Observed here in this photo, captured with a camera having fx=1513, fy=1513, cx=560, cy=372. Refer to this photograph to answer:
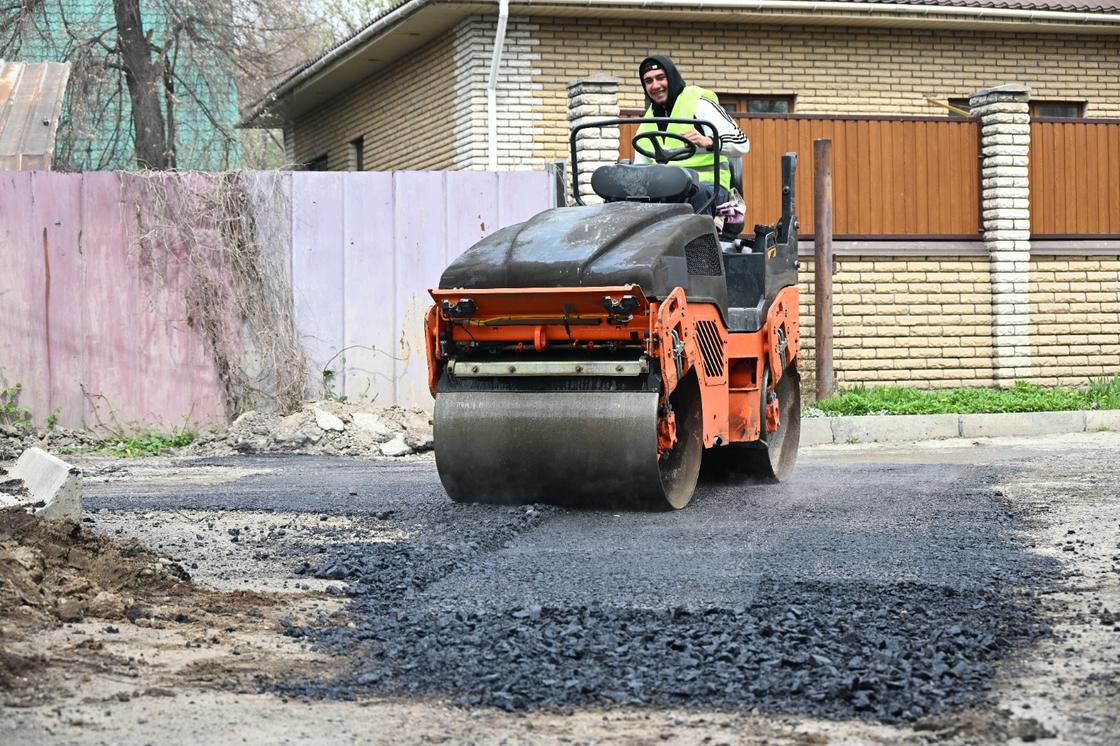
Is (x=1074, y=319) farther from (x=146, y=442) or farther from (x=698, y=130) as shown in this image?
(x=146, y=442)

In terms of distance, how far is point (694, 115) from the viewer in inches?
335

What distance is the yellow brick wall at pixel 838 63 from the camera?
53.6ft

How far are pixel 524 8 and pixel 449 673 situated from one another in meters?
12.3

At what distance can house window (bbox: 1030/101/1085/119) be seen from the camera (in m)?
18.4

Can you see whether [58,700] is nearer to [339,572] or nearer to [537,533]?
[339,572]

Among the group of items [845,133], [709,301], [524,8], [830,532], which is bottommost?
[830,532]

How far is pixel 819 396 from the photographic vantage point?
13.5 metres

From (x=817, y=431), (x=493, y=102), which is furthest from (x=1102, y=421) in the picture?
(x=493, y=102)

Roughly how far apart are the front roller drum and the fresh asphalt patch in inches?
4.6

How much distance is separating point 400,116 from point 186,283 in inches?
292

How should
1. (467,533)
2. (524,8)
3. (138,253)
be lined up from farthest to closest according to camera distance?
(524,8)
(138,253)
(467,533)

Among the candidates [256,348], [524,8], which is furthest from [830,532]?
[524,8]

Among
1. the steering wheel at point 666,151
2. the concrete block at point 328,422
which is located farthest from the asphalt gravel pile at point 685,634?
the concrete block at point 328,422

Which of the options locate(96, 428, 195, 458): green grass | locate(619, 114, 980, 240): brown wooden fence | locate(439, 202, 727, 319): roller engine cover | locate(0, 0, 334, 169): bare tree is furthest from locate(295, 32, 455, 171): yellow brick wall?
locate(439, 202, 727, 319): roller engine cover
